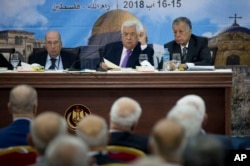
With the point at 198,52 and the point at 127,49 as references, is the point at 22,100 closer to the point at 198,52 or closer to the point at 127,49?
the point at 127,49

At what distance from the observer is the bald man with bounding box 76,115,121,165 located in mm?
2691

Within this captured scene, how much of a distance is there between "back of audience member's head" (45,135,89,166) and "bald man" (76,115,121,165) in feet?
1.66

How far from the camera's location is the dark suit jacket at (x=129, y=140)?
314 cm

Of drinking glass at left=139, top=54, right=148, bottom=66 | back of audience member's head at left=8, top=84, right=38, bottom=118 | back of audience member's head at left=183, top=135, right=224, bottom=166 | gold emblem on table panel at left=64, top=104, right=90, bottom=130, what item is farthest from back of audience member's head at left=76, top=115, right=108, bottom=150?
drinking glass at left=139, top=54, right=148, bottom=66

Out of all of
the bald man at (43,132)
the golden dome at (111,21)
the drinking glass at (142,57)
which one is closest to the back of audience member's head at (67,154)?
the bald man at (43,132)

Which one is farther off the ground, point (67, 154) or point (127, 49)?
point (127, 49)

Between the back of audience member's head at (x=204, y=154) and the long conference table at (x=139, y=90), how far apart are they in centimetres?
301

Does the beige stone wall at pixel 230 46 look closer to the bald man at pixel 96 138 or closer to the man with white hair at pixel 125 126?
the man with white hair at pixel 125 126

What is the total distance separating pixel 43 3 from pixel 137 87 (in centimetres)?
279

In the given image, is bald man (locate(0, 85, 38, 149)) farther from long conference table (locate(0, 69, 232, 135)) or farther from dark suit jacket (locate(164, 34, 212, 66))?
dark suit jacket (locate(164, 34, 212, 66))

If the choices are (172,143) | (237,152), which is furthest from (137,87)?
(172,143)

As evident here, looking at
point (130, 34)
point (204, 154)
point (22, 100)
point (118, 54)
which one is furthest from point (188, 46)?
point (204, 154)

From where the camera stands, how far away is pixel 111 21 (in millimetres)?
7418

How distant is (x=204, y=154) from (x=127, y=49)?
4234 mm
